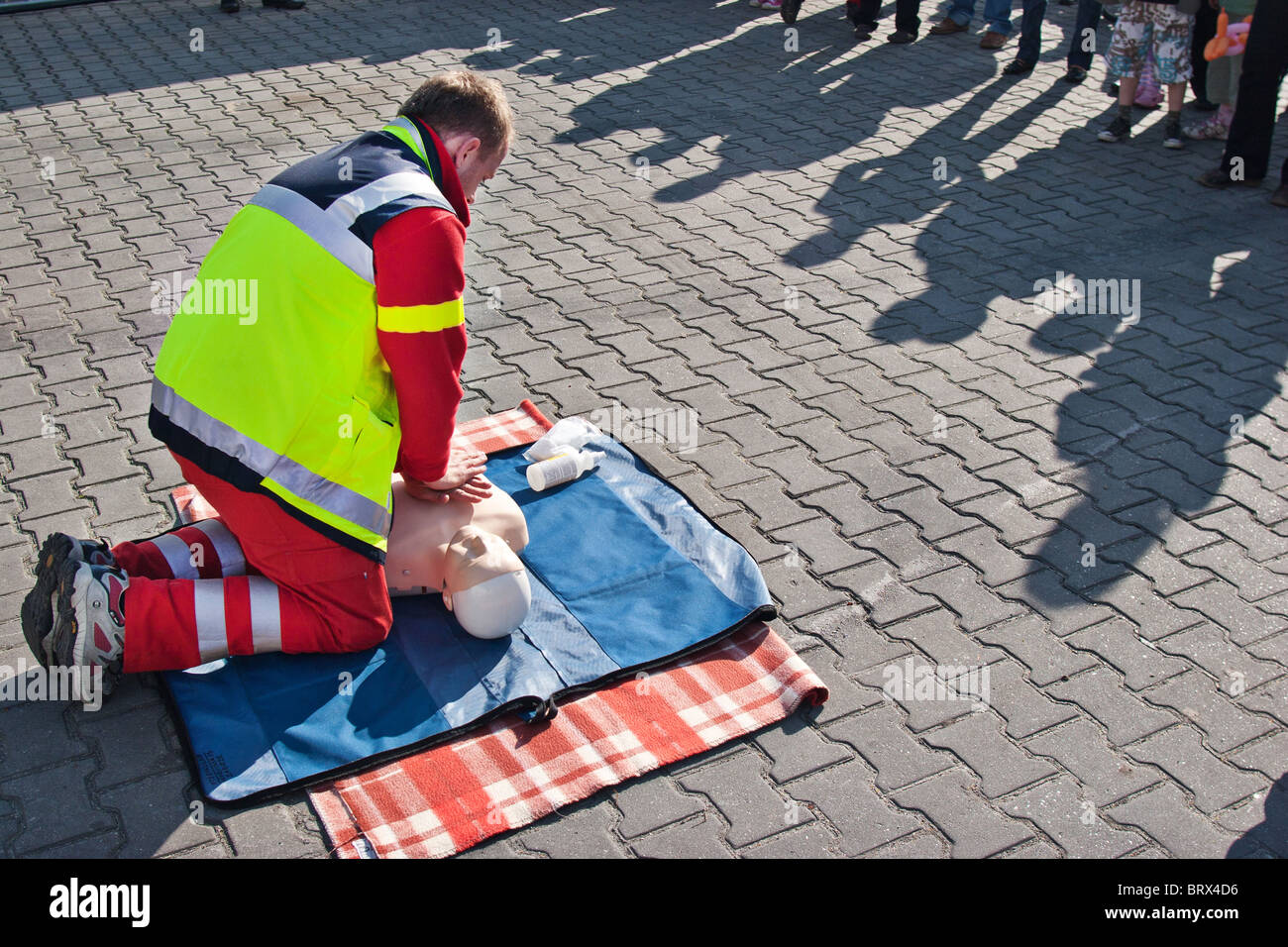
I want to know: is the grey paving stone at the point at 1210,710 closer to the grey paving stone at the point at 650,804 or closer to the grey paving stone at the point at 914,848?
the grey paving stone at the point at 914,848

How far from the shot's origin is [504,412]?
500 cm

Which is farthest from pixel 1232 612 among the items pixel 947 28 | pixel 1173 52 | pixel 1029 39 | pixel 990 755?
pixel 947 28

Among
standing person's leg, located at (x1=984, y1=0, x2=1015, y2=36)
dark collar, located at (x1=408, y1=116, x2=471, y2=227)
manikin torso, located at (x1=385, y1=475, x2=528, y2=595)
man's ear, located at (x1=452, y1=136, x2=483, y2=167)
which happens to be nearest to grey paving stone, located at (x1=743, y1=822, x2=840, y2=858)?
manikin torso, located at (x1=385, y1=475, x2=528, y2=595)

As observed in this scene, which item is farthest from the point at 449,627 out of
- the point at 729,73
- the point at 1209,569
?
the point at 729,73

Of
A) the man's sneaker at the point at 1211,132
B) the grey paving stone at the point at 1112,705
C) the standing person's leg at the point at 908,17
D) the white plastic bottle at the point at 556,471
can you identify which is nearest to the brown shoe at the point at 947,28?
the standing person's leg at the point at 908,17

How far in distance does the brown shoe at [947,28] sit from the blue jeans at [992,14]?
0.08 feet

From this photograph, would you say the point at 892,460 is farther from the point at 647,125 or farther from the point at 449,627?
the point at 647,125

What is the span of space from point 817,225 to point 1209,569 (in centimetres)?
346

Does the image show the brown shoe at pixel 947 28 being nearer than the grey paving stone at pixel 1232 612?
No

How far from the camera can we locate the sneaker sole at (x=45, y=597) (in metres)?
3.28

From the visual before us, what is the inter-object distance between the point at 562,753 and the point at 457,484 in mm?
934

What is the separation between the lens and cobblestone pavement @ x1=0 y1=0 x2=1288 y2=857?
324cm
